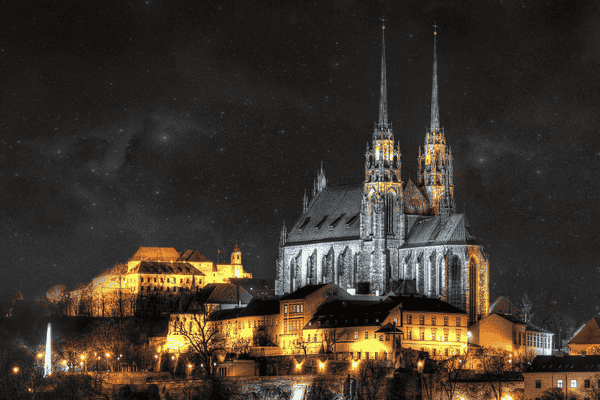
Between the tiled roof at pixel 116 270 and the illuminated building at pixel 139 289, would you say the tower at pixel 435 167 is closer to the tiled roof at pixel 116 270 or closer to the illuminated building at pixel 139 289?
the illuminated building at pixel 139 289

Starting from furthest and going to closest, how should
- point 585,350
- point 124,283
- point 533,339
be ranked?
point 124,283 → point 533,339 → point 585,350

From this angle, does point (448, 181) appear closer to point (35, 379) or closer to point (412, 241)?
point (412, 241)

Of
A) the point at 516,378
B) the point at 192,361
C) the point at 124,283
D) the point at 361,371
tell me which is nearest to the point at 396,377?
the point at 361,371

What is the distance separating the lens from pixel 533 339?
12231 centimetres

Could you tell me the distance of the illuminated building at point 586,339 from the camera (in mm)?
117750

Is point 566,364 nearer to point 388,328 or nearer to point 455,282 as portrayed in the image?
point 388,328

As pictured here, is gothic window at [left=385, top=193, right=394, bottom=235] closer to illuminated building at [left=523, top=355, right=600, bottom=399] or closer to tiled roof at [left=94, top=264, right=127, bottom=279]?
illuminated building at [left=523, top=355, right=600, bottom=399]

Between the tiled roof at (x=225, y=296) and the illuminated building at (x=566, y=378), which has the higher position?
the tiled roof at (x=225, y=296)

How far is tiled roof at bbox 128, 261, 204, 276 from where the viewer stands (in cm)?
18079

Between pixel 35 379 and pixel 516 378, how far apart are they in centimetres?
3983

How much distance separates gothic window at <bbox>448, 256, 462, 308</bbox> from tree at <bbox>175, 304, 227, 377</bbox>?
24.5m

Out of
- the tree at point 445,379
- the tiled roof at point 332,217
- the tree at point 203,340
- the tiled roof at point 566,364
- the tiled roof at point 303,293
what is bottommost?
the tree at point 445,379

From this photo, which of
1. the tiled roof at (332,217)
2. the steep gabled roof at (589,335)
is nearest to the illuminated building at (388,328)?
the steep gabled roof at (589,335)

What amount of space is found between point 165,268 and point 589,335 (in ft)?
269
